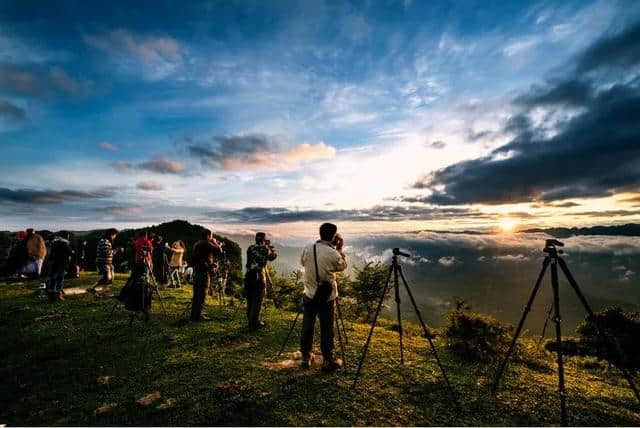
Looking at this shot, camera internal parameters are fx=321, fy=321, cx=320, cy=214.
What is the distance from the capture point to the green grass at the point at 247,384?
5965 mm

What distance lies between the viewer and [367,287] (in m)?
18.9

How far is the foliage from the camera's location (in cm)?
1834

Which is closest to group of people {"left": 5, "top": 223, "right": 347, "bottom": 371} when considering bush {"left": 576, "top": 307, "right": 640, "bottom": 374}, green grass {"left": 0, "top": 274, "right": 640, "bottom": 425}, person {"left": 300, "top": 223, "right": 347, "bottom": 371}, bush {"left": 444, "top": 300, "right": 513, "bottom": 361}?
person {"left": 300, "top": 223, "right": 347, "bottom": 371}

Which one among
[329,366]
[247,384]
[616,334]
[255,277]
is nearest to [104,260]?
[255,277]

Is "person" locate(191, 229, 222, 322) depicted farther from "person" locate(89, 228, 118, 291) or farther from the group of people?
"person" locate(89, 228, 118, 291)

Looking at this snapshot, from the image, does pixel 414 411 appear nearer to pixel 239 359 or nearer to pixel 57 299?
pixel 239 359

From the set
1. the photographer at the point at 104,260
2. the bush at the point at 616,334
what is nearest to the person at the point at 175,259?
the photographer at the point at 104,260

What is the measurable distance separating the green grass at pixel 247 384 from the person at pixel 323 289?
1.82 feet

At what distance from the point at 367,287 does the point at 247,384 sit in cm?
1259

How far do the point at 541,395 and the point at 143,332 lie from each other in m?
11.4

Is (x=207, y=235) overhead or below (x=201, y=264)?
overhead

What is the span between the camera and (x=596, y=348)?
11.4m

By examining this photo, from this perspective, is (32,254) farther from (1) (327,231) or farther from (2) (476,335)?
(2) (476,335)

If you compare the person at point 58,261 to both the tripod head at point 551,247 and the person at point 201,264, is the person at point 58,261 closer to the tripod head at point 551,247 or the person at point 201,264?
the person at point 201,264
